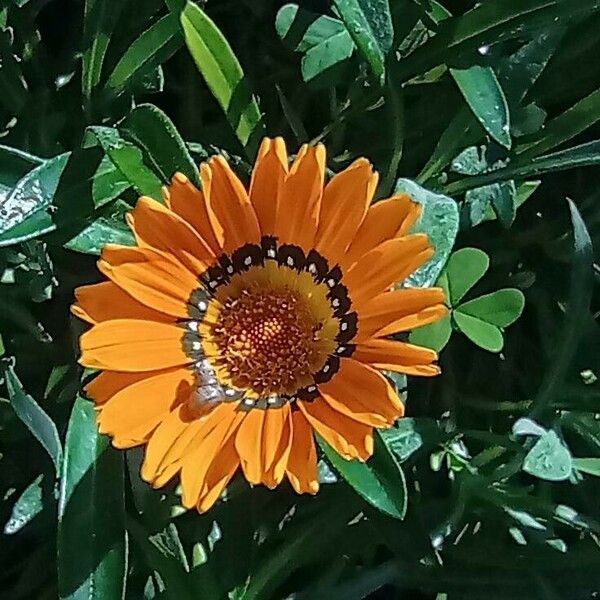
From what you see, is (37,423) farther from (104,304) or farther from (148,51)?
(148,51)

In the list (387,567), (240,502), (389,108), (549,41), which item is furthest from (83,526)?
(549,41)

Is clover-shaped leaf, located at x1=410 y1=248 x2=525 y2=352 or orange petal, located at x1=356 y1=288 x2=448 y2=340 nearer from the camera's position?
orange petal, located at x1=356 y1=288 x2=448 y2=340

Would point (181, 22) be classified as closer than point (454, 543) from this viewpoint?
Yes

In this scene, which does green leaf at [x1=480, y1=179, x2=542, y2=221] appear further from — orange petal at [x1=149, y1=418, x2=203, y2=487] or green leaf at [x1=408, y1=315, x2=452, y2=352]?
orange petal at [x1=149, y1=418, x2=203, y2=487]

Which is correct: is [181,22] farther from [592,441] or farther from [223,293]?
[592,441]

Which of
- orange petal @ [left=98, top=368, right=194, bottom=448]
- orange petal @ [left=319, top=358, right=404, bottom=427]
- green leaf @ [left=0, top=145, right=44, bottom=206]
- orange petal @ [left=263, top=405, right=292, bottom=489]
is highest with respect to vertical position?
green leaf @ [left=0, top=145, right=44, bottom=206]

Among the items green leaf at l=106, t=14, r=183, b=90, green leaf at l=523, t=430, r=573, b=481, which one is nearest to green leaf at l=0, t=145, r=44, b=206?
green leaf at l=106, t=14, r=183, b=90

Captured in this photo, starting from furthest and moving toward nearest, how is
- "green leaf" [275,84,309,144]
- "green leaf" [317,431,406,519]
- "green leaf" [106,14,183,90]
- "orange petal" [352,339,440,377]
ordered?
1. "green leaf" [275,84,309,144]
2. "green leaf" [106,14,183,90]
3. "green leaf" [317,431,406,519]
4. "orange petal" [352,339,440,377]

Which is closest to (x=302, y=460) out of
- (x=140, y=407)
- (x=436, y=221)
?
(x=140, y=407)
